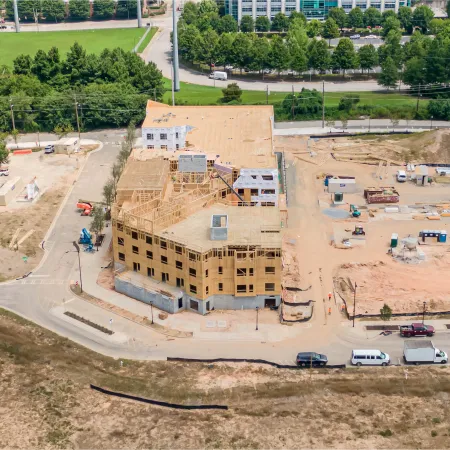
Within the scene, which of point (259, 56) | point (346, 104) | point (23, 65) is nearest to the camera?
point (346, 104)

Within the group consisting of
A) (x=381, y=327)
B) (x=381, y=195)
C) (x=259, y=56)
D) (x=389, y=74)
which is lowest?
(x=381, y=327)

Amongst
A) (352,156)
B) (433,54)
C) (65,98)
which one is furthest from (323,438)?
(433,54)

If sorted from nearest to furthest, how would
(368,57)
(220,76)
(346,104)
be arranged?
1. (346,104)
2. (368,57)
3. (220,76)

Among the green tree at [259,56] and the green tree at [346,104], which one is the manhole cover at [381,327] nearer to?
the green tree at [346,104]

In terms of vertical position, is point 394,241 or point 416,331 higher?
point 394,241

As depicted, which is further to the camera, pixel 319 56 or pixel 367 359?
pixel 319 56

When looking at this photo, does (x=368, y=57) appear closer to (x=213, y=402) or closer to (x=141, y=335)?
(x=141, y=335)

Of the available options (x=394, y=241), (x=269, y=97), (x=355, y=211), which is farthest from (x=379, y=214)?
(x=269, y=97)

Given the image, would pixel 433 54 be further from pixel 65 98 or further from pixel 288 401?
pixel 288 401
